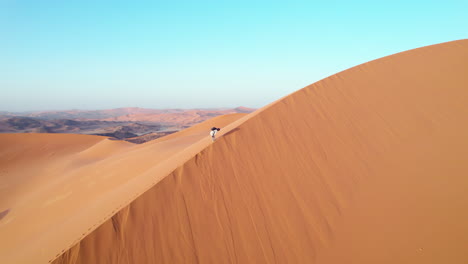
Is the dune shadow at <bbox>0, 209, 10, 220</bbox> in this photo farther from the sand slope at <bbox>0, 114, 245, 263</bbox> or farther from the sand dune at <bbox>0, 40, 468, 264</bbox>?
the sand dune at <bbox>0, 40, 468, 264</bbox>

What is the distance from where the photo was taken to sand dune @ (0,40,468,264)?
3854mm

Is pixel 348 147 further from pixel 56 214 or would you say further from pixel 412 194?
pixel 56 214

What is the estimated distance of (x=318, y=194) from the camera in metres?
5.01

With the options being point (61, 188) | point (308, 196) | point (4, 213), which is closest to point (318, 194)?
point (308, 196)

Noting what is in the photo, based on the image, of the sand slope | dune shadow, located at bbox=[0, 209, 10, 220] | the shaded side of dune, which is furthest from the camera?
dune shadow, located at bbox=[0, 209, 10, 220]

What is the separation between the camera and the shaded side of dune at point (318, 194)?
385cm

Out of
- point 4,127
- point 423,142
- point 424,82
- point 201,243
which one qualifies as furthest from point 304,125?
point 4,127

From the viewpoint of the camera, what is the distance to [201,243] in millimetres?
4000

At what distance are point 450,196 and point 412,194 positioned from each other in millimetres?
662

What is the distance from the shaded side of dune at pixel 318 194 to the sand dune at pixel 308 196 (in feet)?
0.07

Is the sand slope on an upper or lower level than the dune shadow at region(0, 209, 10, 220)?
upper

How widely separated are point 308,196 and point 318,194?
0.27 metres

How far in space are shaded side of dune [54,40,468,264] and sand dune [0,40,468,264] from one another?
2cm

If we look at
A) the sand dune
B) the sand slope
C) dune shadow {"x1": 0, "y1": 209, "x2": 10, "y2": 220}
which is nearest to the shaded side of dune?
the sand dune
